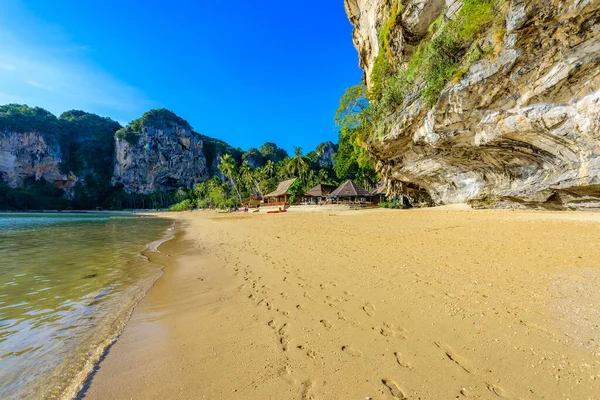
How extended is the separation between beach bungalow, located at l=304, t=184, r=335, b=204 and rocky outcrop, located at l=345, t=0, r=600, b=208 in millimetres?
23114

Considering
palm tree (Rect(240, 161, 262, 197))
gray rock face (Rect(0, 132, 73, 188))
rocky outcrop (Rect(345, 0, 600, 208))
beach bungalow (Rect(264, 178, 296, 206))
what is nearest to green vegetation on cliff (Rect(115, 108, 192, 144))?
gray rock face (Rect(0, 132, 73, 188))

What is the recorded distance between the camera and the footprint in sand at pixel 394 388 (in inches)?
86.8

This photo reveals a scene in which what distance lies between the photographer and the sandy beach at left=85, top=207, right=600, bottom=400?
2391 millimetres

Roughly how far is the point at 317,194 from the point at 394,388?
40.9 meters

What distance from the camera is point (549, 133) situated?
10.7m

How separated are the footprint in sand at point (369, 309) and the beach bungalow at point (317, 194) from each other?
3819 centimetres

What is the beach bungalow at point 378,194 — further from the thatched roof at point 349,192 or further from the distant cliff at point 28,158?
the distant cliff at point 28,158

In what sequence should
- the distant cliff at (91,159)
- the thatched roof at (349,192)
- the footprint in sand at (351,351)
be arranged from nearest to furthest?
the footprint in sand at (351,351), the thatched roof at (349,192), the distant cliff at (91,159)

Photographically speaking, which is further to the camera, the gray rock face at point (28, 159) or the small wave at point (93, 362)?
the gray rock face at point (28, 159)

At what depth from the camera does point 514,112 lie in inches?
453

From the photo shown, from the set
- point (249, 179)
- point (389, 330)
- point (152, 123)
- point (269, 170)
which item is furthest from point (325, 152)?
point (389, 330)

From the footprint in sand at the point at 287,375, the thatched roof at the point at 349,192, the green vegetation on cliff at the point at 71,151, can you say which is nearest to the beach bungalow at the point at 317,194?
the thatched roof at the point at 349,192

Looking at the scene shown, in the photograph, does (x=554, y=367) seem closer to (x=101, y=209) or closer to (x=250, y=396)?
(x=250, y=396)

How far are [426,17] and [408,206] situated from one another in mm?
18568
